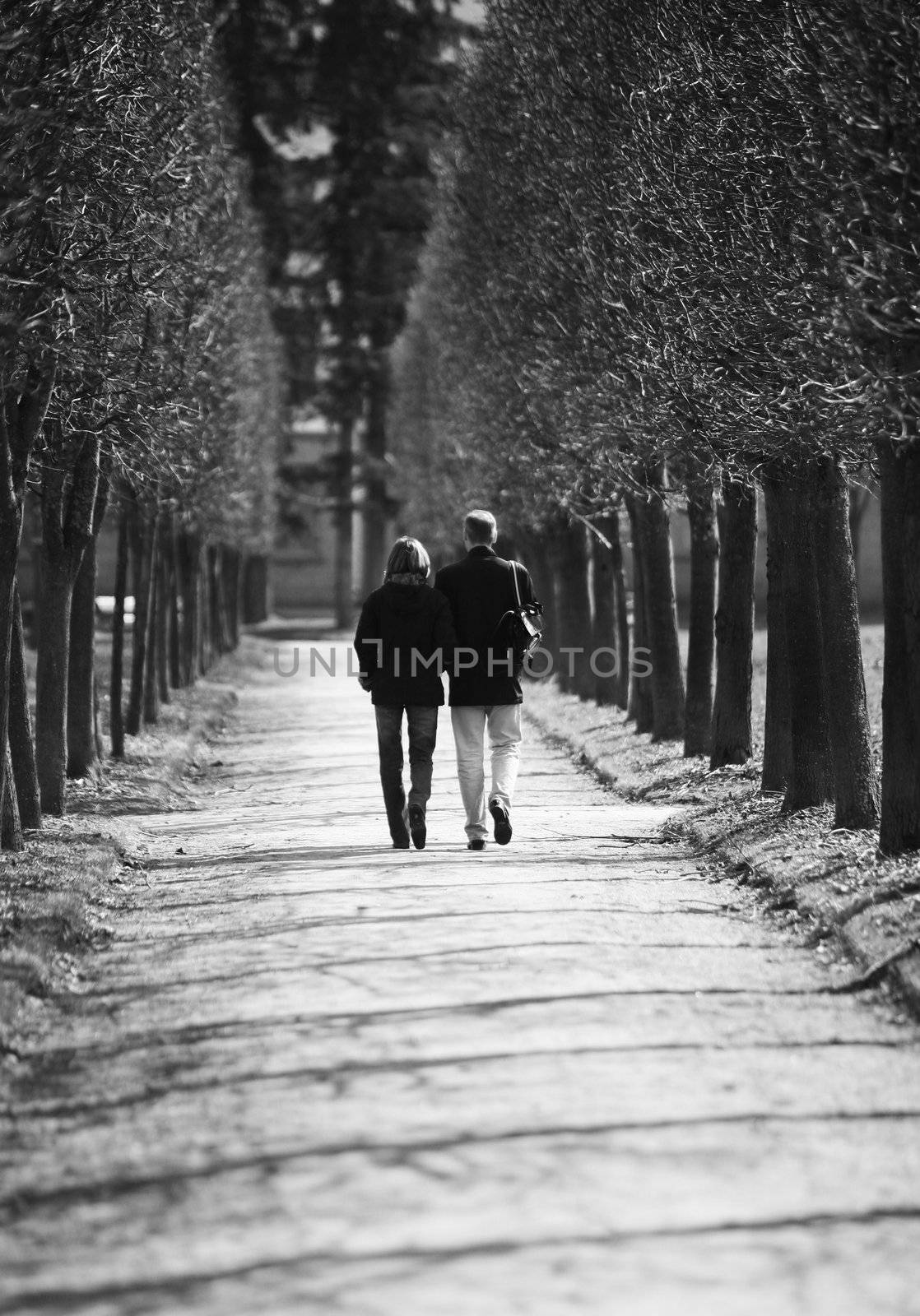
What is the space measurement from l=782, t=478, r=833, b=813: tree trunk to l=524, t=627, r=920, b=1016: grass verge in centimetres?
A: 27

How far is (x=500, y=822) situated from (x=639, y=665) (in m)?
11.7

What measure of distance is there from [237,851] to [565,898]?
3654 millimetres

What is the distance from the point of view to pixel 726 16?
13.0m

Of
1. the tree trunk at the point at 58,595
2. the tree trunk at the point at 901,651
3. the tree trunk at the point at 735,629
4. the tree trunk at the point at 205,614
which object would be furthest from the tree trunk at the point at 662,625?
the tree trunk at the point at 205,614

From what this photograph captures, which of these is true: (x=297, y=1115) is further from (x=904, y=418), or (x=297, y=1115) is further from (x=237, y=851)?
(x=237, y=851)

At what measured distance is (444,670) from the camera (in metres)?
12.4

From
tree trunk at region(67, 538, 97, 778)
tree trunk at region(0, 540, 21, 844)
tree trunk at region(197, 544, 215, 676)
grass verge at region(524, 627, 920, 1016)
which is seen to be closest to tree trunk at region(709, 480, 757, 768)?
grass verge at region(524, 627, 920, 1016)

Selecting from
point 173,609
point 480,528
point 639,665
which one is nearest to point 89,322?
point 480,528

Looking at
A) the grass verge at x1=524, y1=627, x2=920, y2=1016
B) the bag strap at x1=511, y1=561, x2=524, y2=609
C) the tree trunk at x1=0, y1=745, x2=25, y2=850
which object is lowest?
the grass verge at x1=524, y1=627, x2=920, y2=1016

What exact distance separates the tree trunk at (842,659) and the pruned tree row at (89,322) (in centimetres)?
481

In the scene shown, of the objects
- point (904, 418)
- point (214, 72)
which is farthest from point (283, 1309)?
point (214, 72)

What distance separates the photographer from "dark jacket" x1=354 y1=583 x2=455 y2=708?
12.3 m

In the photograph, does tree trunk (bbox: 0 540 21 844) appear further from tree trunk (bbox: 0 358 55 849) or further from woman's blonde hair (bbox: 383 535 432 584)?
woman's blonde hair (bbox: 383 535 432 584)

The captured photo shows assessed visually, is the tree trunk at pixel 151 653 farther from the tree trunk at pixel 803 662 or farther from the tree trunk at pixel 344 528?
the tree trunk at pixel 344 528
